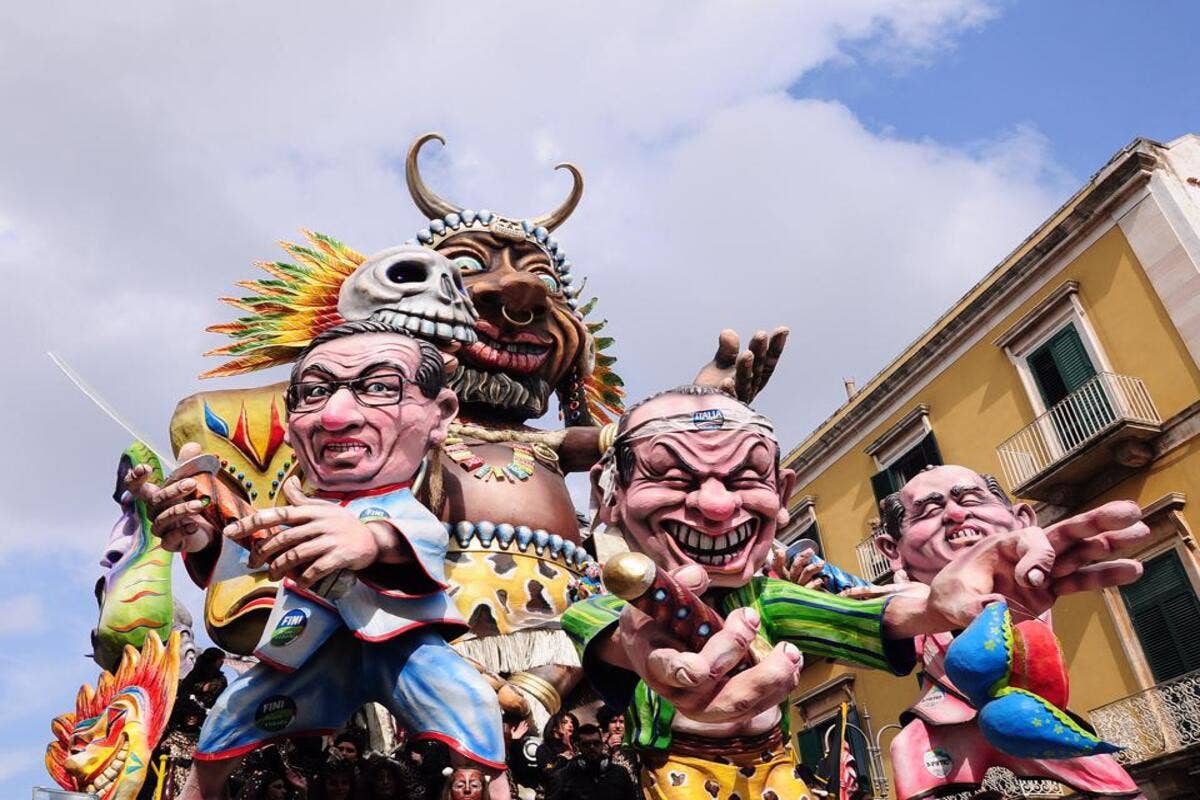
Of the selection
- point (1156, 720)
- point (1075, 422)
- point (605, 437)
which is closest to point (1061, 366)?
point (1075, 422)

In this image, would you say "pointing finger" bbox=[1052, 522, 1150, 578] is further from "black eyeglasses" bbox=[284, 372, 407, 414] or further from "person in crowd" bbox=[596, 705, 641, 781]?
"black eyeglasses" bbox=[284, 372, 407, 414]

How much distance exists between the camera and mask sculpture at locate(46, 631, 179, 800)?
376 cm

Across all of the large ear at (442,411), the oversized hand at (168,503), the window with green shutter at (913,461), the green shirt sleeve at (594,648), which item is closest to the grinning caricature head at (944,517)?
the green shirt sleeve at (594,648)

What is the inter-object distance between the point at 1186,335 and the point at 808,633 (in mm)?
9757

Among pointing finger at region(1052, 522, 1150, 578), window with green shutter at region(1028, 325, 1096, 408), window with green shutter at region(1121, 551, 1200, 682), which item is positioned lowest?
pointing finger at region(1052, 522, 1150, 578)

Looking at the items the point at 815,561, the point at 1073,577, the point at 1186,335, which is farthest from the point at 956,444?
the point at 1073,577

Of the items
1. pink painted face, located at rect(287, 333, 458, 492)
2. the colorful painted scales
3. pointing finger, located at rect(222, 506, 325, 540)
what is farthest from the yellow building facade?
pointing finger, located at rect(222, 506, 325, 540)

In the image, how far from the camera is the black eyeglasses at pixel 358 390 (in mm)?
3420

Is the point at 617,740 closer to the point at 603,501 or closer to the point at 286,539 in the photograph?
the point at 603,501

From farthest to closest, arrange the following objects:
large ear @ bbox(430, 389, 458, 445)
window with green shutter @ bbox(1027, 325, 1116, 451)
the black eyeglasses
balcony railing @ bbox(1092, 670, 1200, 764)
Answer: window with green shutter @ bbox(1027, 325, 1116, 451) < balcony railing @ bbox(1092, 670, 1200, 764) < large ear @ bbox(430, 389, 458, 445) < the black eyeglasses

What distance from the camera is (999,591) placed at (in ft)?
9.23

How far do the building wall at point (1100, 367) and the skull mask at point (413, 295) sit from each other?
9150mm

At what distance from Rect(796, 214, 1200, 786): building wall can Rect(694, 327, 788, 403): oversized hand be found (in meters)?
8.20

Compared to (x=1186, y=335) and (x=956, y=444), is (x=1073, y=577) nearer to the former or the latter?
(x=1186, y=335)
